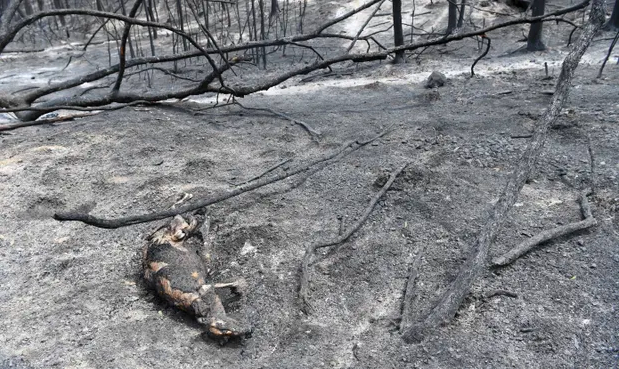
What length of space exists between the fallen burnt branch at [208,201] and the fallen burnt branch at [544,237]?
1742 millimetres

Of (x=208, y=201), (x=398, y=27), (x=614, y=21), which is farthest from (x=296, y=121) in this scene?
(x=614, y=21)

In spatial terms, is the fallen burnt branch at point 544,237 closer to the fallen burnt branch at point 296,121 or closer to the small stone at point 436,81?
the fallen burnt branch at point 296,121

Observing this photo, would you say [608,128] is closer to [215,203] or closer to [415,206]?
[415,206]

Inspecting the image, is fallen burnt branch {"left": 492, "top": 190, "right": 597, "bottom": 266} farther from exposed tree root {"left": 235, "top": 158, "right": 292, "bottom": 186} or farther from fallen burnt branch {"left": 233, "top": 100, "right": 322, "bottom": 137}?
fallen burnt branch {"left": 233, "top": 100, "right": 322, "bottom": 137}

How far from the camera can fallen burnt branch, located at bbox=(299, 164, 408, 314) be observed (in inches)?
111

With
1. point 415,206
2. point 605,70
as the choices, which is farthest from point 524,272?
point 605,70

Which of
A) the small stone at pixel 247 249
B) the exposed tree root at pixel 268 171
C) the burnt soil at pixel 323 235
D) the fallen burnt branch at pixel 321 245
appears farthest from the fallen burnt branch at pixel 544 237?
the exposed tree root at pixel 268 171

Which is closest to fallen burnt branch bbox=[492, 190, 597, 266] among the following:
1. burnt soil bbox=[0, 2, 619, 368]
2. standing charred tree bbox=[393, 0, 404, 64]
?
burnt soil bbox=[0, 2, 619, 368]

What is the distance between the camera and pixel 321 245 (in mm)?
3209

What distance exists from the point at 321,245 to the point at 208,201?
0.91m

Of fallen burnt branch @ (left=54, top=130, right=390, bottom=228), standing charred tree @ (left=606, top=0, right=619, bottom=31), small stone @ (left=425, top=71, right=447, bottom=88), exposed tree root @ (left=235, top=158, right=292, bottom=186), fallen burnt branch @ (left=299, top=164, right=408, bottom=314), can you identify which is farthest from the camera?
standing charred tree @ (left=606, top=0, right=619, bottom=31)

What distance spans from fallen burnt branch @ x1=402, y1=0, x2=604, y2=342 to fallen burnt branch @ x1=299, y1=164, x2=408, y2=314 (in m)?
0.55

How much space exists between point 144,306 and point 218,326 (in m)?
0.55

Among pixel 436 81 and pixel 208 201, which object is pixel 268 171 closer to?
pixel 208 201
